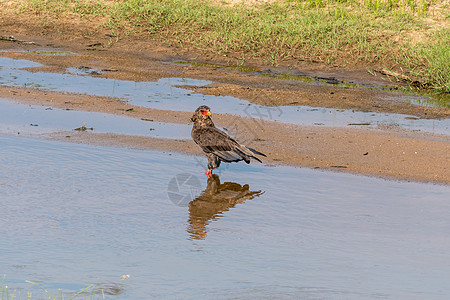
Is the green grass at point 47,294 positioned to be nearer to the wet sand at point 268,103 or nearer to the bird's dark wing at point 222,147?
the bird's dark wing at point 222,147

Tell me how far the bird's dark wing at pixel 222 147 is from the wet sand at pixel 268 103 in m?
0.87

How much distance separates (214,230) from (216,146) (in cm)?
220

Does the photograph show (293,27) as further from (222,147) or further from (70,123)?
(222,147)

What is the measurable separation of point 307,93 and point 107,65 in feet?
16.2

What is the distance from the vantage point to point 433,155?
963cm

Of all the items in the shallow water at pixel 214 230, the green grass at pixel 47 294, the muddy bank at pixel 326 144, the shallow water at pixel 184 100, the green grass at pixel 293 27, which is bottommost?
the green grass at pixel 47 294

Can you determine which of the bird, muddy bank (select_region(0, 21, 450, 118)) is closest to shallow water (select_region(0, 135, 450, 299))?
the bird

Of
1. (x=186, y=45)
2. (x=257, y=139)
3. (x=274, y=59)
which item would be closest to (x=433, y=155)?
(x=257, y=139)

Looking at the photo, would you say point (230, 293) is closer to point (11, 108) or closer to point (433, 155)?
point (433, 155)

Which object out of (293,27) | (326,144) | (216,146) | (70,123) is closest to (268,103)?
(326,144)

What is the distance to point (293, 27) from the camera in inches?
722

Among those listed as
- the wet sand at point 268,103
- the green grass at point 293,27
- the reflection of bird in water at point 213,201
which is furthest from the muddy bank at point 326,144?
the green grass at point 293,27

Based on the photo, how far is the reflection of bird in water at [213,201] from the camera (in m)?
6.38

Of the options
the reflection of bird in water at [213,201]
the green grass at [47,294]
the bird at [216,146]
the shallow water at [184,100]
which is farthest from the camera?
the shallow water at [184,100]
